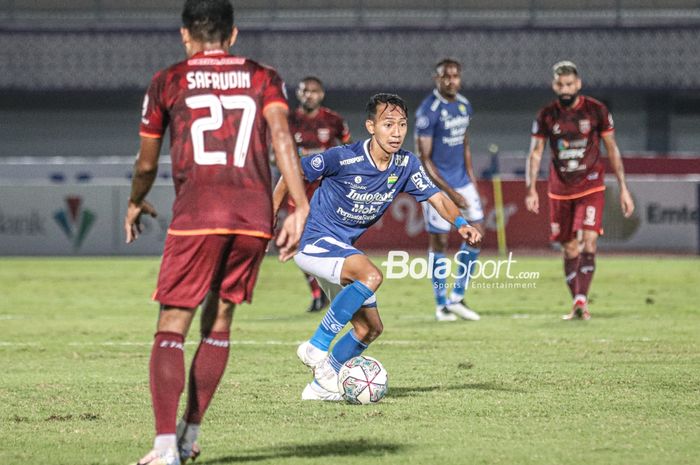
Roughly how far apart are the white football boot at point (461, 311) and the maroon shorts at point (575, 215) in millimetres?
1151

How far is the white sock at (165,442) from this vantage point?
5.07m

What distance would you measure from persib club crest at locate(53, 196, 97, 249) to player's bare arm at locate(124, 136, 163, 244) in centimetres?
1663

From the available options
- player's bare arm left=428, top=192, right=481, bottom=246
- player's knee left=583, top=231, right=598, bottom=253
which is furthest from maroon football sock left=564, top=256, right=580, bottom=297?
player's bare arm left=428, top=192, right=481, bottom=246

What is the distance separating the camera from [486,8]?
103ft

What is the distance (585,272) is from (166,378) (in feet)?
24.9

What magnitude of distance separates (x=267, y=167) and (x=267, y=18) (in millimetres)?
26323

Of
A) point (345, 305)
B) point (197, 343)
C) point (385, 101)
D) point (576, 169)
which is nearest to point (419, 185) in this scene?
point (385, 101)

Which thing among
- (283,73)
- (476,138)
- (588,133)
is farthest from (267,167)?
(476,138)

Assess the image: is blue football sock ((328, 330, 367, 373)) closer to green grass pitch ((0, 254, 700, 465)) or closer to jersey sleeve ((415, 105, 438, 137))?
green grass pitch ((0, 254, 700, 465))

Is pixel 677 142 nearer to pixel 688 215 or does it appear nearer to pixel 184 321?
pixel 688 215

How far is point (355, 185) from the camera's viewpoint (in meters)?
7.77

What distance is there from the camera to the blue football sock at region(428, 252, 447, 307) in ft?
39.8

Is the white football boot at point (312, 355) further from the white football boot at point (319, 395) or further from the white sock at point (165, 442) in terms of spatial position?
the white sock at point (165, 442)

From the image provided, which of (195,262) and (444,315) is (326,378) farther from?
(444,315)
